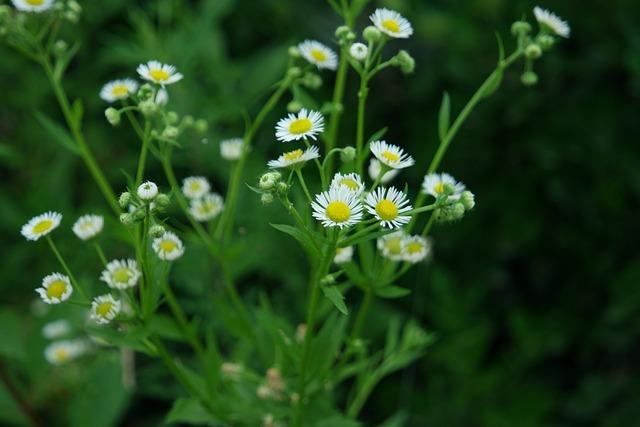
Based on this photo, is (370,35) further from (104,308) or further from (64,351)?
(64,351)

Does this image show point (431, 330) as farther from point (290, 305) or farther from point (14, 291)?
point (14, 291)

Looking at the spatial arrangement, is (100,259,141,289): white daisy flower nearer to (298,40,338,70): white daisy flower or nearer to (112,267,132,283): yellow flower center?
(112,267,132,283): yellow flower center

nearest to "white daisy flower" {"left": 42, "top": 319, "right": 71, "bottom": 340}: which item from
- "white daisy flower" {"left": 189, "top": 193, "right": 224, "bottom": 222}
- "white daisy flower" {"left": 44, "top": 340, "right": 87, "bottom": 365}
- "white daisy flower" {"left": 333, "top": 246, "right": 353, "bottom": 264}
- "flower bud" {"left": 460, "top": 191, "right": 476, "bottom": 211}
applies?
"white daisy flower" {"left": 44, "top": 340, "right": 87, "bottom": 365}

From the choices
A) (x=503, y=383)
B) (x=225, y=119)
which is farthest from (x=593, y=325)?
(x=225, y=119)

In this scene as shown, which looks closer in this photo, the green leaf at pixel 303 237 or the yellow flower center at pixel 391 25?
the green leaf at pixel 303 237

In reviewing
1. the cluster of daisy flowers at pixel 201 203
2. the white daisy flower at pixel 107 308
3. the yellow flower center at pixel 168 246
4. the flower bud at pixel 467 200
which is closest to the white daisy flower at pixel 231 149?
the cluster of daisy flowers at pixel 201 203

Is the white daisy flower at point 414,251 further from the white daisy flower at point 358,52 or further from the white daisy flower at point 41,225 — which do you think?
the white daisy flower at point 41,225
